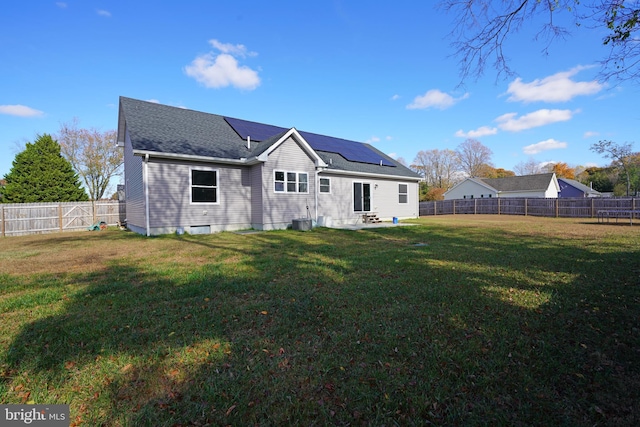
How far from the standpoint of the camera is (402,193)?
20.6 m

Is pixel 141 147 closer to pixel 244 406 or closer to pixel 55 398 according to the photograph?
pixel 55 398

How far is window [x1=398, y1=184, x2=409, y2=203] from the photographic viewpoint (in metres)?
20.4

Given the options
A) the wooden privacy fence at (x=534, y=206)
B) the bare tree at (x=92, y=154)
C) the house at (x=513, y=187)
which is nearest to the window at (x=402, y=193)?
the wooden privacy fence at (x=534, y=206)

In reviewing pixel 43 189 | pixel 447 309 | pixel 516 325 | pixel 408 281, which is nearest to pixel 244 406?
pixel 447 309

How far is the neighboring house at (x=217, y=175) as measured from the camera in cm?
1148

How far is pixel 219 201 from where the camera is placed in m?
12.7

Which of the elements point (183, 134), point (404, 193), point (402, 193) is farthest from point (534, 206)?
point (183, 134)

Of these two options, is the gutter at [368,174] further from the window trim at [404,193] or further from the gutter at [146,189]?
the gutter at [146,189]

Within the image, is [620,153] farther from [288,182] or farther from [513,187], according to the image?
[288,182]

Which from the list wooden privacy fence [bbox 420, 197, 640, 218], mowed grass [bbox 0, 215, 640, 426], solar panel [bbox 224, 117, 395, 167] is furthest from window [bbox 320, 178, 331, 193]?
wooden privacy fence [bbox 420, 197, 640, 218]

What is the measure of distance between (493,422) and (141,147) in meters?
12.2

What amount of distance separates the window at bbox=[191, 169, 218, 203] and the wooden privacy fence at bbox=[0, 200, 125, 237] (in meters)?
7.72

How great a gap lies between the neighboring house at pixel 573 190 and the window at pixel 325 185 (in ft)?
160

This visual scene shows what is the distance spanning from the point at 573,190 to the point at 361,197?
161 ft
